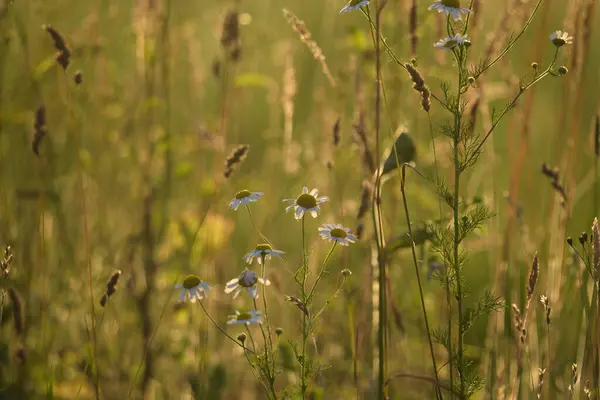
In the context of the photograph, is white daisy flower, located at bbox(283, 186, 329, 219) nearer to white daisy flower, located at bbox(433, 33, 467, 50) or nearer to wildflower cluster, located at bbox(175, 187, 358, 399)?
wildflower cluster, located at bbox(175, 187, 358, 399)

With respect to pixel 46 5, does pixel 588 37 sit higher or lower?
lower

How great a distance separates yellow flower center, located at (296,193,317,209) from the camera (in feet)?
4.92

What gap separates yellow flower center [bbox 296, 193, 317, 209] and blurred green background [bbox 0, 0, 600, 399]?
295 mm

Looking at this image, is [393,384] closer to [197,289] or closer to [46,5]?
[197,289]

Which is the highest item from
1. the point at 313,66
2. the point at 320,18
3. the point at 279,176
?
the point at 320,18

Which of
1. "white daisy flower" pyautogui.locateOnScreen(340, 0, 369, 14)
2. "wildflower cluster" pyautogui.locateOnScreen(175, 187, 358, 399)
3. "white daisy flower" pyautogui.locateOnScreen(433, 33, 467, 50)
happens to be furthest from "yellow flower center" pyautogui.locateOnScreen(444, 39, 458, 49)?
"wildflower cluster" pyautogui.locateOnScreen(175, 187, 358, 399)

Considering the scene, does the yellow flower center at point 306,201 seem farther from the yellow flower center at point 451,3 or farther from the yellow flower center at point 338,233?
the yellow flower center at point 451,3

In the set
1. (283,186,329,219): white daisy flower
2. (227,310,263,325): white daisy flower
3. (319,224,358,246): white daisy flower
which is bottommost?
(227,310,263,325): white daisy flower

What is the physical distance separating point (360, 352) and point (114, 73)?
57.5 inches

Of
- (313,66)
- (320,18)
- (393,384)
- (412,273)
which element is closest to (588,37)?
(412,273)

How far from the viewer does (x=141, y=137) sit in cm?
262

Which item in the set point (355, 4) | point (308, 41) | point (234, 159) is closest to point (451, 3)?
point (355, 4)

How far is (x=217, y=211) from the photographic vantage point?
7.95 ft

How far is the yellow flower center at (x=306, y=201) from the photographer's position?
59.0 inches
